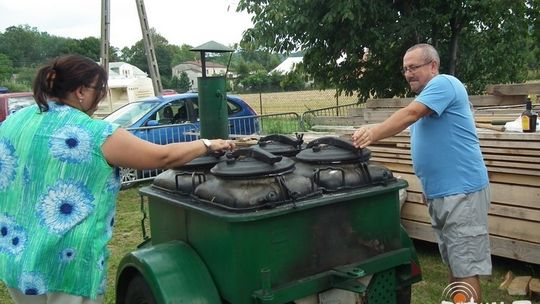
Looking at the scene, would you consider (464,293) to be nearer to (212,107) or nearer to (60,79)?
(212,107)

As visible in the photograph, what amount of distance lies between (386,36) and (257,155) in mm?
6615

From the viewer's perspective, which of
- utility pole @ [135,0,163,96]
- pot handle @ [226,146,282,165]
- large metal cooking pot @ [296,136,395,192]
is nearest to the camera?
pot handle @ [226,146,282,165]

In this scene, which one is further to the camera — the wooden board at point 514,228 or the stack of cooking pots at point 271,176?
the wooden board at point 514,228

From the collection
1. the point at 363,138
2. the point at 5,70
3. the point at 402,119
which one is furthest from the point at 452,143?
the point at 5,70

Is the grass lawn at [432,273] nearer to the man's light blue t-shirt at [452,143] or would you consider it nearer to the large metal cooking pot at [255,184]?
the man's light blue t-shirt at [452,143]

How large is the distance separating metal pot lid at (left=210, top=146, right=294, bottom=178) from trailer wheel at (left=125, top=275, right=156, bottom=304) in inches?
28.5

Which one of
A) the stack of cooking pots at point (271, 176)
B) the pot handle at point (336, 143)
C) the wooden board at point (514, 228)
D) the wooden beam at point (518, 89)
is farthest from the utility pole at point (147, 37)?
the pot handle at point (336, 143)

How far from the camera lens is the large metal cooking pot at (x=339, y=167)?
2576 millimetres

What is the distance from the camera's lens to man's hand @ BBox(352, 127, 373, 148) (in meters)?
2.73

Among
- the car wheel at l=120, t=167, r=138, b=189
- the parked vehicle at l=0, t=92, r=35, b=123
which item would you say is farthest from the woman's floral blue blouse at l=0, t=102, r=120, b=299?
the parked vehicle at l=0, t=92, r=35, b=123

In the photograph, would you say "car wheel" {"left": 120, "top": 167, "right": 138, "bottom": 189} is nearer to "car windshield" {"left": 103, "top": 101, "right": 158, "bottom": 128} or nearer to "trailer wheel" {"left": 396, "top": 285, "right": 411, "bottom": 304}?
"car windshield" {"left": 103, "top": 101, "right": 158, "bottom": 128}

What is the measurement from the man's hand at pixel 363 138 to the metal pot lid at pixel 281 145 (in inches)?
16.6

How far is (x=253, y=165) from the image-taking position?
240 cm

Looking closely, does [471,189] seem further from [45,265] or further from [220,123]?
[45,265]
